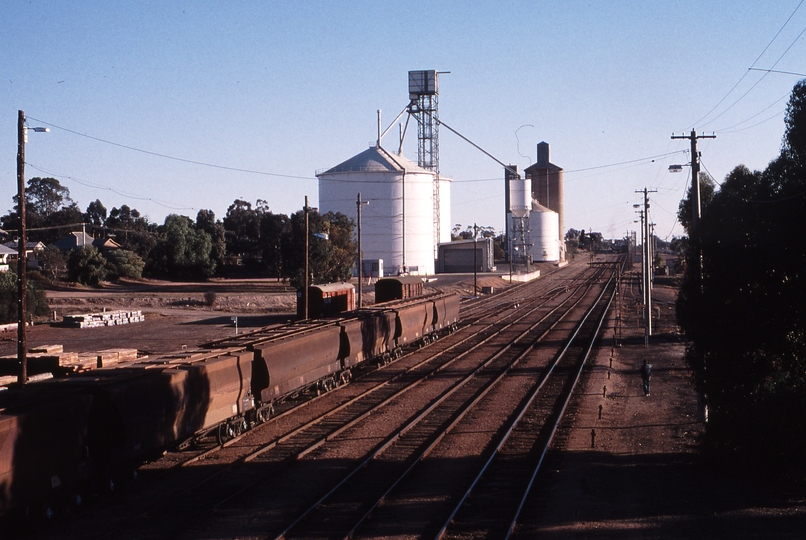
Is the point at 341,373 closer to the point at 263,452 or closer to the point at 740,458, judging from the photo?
the point at 263,452

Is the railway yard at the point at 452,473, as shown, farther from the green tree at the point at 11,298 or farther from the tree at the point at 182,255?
the tree at the point at 182,255

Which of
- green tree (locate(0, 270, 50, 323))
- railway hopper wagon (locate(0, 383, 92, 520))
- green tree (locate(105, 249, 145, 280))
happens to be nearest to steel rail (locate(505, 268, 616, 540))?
railway hopper wagon (locate(0, 383, 92, 520))

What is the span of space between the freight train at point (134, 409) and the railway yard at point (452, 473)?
603mm

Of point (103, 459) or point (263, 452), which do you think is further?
point (263, 452)

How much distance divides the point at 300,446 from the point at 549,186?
17119 centimetres

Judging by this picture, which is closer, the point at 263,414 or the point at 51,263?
the point at 263,414

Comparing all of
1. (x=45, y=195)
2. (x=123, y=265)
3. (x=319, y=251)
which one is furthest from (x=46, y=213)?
(x=319, y=251)

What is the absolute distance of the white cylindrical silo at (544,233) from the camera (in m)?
158

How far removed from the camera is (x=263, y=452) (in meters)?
16.6

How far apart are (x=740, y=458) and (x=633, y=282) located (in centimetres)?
8719

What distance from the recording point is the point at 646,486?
14.0 meters

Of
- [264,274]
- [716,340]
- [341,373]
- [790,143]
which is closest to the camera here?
[790,143]

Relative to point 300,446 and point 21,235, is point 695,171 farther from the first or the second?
point 21,235

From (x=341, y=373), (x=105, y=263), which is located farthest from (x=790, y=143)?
(x=105, y=263)
